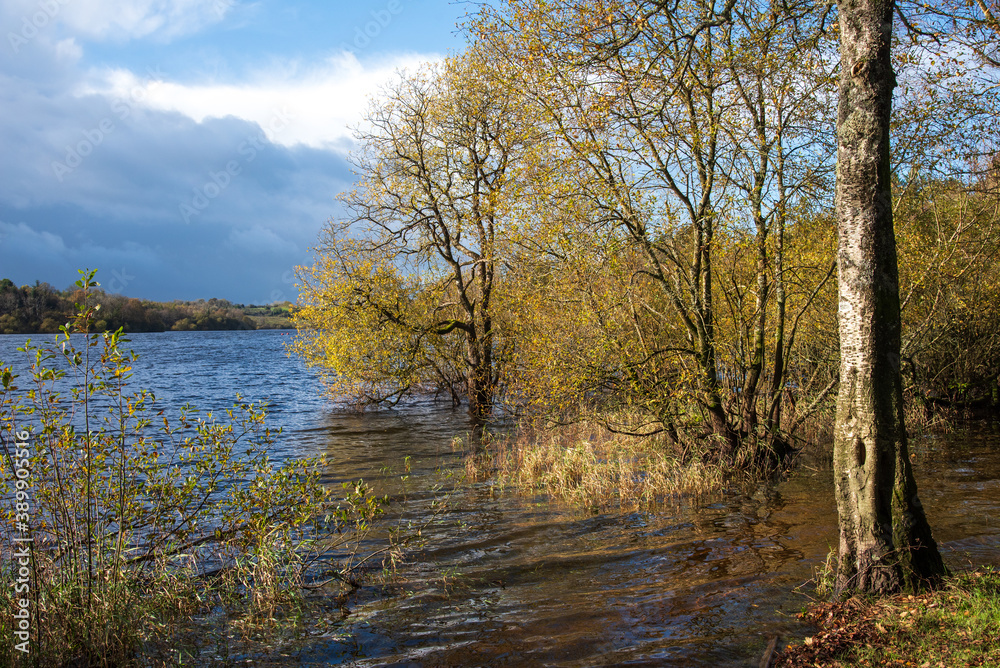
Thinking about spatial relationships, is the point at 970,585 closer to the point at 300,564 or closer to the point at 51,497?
the point at 300,564

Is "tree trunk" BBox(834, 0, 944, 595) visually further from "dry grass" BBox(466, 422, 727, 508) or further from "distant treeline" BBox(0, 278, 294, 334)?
"distant treeline" BBox(0, 278, 294, 334)

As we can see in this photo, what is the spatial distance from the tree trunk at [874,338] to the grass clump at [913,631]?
256 mm

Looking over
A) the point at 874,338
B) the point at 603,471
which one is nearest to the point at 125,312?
the point at 603,471

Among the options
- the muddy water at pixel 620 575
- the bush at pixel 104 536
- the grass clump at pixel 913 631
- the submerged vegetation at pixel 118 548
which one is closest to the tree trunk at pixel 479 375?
the muddy water at pixel 620 575

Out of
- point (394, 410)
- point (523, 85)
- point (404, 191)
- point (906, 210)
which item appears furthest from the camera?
point (394, 410)

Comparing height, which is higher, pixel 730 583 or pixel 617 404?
pixel 617 404

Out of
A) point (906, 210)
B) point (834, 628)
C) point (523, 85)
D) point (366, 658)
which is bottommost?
point (366, 658)

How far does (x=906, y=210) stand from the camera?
1229cm

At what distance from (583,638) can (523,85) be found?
9.17 metres

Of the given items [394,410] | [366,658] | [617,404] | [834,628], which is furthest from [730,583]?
[394,410]

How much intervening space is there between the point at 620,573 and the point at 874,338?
4073 millimetres

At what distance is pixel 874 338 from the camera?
18.0ft

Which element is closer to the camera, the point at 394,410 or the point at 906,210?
the point at 906,210

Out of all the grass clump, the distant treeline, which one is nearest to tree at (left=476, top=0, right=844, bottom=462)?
the grass clump
